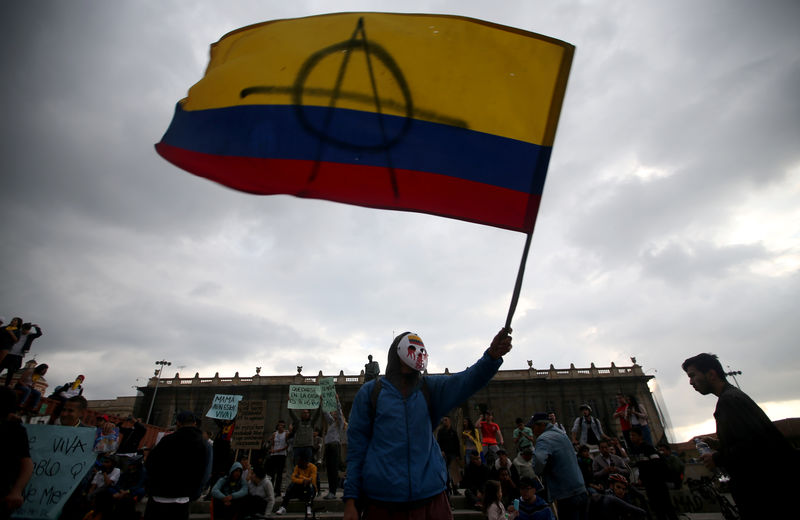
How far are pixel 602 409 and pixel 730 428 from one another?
36.3 metres

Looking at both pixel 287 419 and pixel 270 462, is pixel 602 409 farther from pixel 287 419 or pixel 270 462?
pixel 270 462

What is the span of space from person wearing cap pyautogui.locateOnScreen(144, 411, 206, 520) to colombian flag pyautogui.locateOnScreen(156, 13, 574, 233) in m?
3.05

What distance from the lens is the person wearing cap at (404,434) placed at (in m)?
2.34

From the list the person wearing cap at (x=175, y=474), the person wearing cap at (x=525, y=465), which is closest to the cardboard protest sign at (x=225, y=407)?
the person wearing cap at (x=175, y=474)

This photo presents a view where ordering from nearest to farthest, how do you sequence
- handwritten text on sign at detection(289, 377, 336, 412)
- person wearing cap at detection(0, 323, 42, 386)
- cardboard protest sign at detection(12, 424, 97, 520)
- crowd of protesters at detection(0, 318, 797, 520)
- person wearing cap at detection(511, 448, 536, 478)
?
1. crowd of protesters at detection(0, 318, 797, 520)
2. cardboard protest sign at detection(12, 424, 97, 520)
3. person wearing cap at detection(511, 448, 536, 478)
4. person wearing cap at detection(0, 323, 42, 386)
5. handwritten text on sign at detection(289, 377, 336, 412)

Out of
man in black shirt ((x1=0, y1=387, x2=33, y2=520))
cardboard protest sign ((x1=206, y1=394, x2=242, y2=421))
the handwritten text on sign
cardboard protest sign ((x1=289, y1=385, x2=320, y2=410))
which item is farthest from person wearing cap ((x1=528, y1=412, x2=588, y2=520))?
cardboard protest sign ((x1=206, y1=394, x2=242, y2=421))

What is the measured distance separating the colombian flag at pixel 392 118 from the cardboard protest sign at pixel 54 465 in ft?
17.9

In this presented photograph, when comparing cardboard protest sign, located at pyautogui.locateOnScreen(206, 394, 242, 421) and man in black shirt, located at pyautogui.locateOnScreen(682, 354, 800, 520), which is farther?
cardboard protest sign, located at pyautogui.locateOnScreen(206, 394, 242, 421)

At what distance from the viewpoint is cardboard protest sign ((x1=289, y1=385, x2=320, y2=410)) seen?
1257cm

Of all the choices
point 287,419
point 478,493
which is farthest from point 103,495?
point 287,419

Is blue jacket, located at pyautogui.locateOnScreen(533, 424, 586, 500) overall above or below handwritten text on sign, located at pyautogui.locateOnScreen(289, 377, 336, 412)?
below

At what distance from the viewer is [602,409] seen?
109ft

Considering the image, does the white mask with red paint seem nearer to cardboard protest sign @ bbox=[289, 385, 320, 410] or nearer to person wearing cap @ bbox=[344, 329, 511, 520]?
person wearing cap @ bbox=[344, 329, 511, 520]

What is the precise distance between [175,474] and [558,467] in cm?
443
